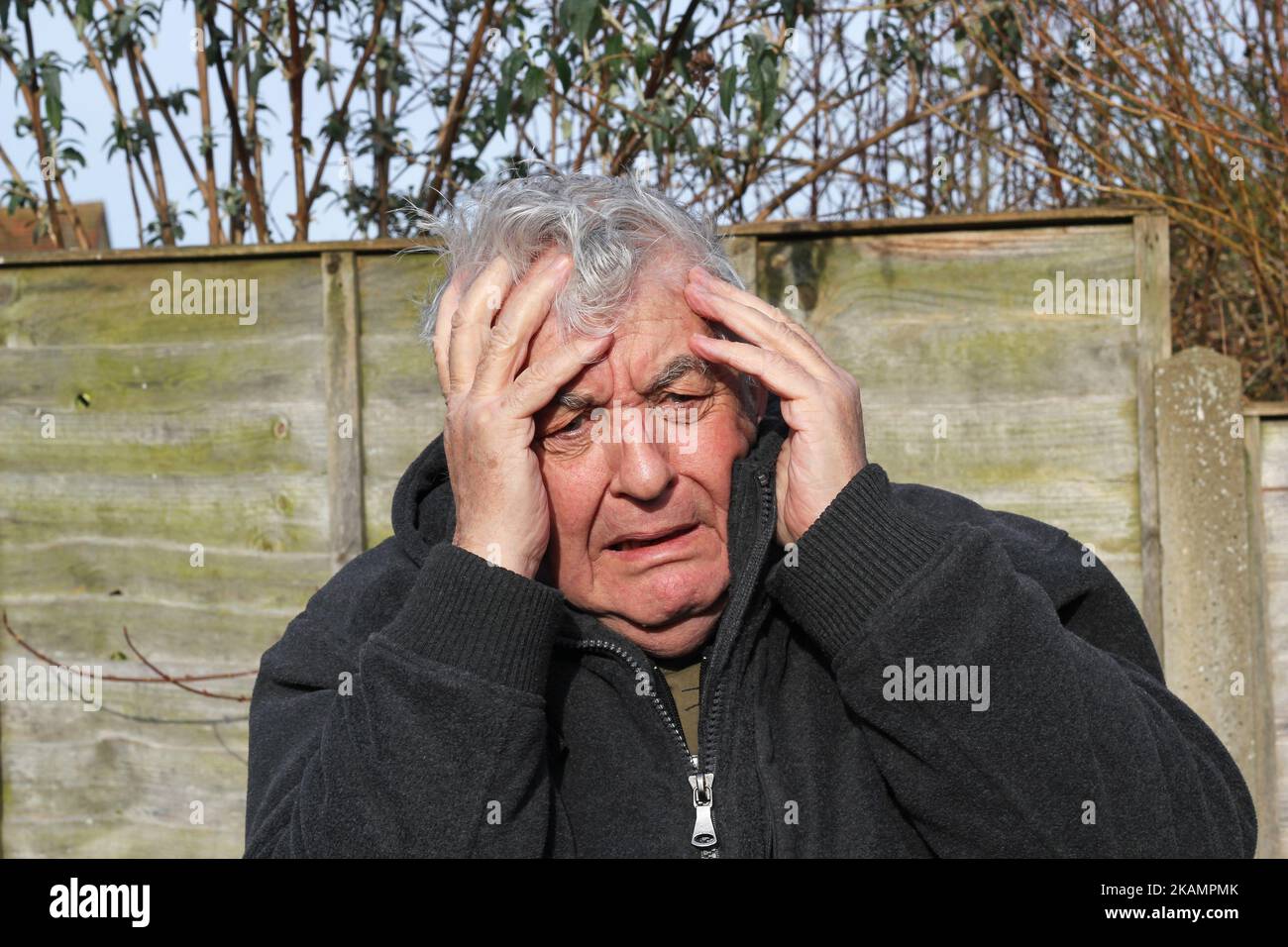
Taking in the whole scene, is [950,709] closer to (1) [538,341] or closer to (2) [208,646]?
(1) [538,341]

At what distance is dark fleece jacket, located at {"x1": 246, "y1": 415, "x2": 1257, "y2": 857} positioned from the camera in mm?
1726

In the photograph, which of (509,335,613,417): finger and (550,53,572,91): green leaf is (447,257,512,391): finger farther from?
(550,53,572,91): green leaf

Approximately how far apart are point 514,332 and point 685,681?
2.29 feet

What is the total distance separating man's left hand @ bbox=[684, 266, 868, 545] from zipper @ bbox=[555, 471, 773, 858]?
0.06m

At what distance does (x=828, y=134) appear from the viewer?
4.92m

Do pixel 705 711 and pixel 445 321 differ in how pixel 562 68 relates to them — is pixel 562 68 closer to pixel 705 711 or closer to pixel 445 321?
pixel 445 321

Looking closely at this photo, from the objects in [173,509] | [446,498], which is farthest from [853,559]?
[173,509]

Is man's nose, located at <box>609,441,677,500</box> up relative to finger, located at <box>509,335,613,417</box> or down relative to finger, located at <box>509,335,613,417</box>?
down

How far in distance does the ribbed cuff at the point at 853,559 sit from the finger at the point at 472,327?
2.05 feet

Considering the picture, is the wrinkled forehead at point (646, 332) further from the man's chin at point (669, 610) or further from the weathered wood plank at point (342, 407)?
the weathered wood plank at point (342, 407)

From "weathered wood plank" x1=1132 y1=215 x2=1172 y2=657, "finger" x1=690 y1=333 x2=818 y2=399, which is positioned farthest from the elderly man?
"weathered wood plank" x1=1132 y1=215 x2=1172 y2=657

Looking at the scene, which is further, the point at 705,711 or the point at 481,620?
the point at 705,711

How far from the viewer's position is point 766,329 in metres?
1.96
